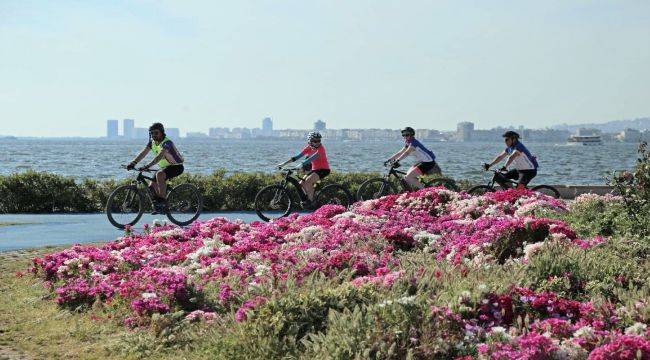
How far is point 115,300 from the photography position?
8.20 meters

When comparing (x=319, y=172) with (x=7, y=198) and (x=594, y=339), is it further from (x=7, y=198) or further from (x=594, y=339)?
(x=594, y=339)

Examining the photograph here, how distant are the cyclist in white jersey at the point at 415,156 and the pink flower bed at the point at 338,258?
3643 millimetres

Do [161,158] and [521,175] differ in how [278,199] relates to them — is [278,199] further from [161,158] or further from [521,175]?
[521,175]

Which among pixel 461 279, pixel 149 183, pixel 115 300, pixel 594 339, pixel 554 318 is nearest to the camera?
pixel 594 339

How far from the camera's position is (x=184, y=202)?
636 inches

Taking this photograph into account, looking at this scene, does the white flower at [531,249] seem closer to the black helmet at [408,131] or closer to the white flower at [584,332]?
the white flower at [584,332]

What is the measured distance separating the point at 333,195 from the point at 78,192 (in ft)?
21.6

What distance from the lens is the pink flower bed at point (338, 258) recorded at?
626cm

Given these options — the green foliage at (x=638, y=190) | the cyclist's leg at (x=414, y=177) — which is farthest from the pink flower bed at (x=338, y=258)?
the cyclist's leg at (x=414, y=177)

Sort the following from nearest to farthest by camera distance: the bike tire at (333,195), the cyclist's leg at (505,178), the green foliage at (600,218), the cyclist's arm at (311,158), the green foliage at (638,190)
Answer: the green foliage at (638,190) < the green foliage at (600,218) < the cyclist's arm at (311,158) < the bike tire at (333,195) < the cyclist's leg at (505,178)

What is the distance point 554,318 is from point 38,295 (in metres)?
6.03

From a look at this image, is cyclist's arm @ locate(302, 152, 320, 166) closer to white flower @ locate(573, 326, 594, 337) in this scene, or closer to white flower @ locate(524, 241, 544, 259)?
white flower @ locate(524, 241, 544, 259)

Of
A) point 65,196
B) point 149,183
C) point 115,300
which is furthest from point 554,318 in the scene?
point 65,196

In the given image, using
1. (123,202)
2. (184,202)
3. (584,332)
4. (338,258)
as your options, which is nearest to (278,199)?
(184,202)
